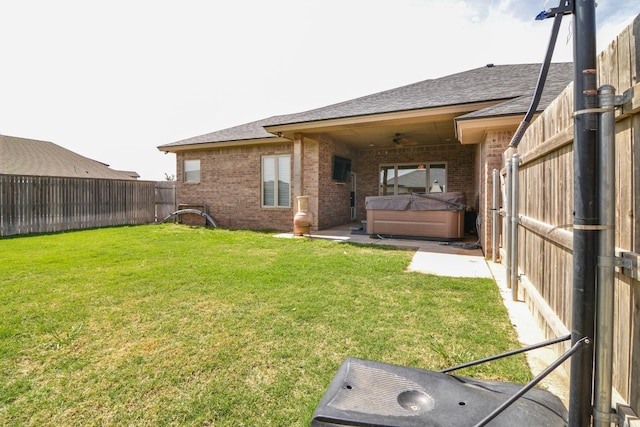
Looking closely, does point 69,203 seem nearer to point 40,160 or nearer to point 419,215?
point 419,215

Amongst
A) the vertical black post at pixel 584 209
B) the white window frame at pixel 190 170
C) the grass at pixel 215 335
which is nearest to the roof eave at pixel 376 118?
the grass at pixel 215 335

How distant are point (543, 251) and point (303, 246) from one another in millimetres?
5026

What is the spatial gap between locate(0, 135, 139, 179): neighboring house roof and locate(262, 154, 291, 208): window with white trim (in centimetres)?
1562

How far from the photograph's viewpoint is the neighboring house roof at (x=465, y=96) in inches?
242

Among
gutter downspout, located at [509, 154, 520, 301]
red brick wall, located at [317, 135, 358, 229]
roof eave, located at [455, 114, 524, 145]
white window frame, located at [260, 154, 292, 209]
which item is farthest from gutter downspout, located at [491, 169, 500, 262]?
white window frame, located at [260, 154, 292, 209]

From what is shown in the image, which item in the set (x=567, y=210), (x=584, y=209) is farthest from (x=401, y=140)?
(x=584, y=209)

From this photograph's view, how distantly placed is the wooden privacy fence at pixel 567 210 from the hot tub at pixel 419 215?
4.02 meters

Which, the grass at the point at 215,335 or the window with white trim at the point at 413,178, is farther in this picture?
the window with white trim at the point at 413,178

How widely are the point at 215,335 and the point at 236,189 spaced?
9.29 metres

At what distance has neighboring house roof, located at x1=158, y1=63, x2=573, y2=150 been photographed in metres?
6.14

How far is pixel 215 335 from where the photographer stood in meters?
2.54

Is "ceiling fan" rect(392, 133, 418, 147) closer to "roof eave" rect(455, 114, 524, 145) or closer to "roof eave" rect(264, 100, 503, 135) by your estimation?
"roof eave" rect(264, 100, 503, 135)

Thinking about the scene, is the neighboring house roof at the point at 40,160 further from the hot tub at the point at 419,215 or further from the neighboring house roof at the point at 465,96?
the hot tub at the point at 419,215

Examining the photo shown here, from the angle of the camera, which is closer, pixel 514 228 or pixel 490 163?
pixel 514 228
